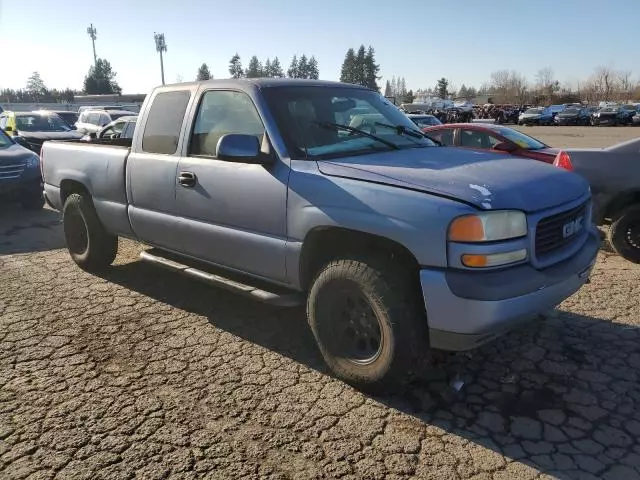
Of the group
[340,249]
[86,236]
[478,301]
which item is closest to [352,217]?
[340,249]

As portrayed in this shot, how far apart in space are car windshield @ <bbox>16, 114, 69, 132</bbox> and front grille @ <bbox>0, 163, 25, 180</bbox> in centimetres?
744

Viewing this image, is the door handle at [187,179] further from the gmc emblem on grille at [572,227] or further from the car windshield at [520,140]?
the car windshield at [520,140]

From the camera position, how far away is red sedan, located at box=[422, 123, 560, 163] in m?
8.48

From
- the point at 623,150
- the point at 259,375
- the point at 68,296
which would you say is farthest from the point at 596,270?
the point at 68,296

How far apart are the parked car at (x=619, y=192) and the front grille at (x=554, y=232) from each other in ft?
9.78

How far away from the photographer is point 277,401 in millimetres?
3332

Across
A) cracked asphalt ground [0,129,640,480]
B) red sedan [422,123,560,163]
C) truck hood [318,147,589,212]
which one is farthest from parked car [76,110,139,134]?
truck hood [318,147,589,212]

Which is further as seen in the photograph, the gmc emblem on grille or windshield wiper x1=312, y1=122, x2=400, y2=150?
windshield wiper x1=312, y1=122, x2=400, y2=150

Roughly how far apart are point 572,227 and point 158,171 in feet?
10.4

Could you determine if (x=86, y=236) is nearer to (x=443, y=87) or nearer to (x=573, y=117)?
A: (x=573, y=117)

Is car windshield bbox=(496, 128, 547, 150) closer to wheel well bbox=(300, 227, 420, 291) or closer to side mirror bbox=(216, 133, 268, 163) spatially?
wheel well bbox=(300, 227, 420, 291)

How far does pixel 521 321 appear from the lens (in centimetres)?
297

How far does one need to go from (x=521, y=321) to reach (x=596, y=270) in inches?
134

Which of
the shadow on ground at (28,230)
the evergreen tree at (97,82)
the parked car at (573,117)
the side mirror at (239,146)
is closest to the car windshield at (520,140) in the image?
the side mirror at (239,146)
